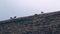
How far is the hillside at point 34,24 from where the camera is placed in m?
8.43

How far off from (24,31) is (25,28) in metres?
0.19

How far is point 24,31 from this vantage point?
9383 mm

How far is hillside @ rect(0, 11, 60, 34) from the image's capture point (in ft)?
27.7

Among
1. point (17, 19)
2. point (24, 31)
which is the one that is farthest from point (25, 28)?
point (17, 19)

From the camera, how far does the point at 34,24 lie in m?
9.11

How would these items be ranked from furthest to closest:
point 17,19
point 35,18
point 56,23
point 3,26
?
point 3,26 < point 17,19 < point 35,18 < point 56,23

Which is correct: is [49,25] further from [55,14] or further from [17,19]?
[17,19]

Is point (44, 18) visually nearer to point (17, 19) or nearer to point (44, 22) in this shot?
point (44, 22)

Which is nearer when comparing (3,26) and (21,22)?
(21,22)

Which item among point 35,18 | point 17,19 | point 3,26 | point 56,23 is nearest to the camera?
point 56,23

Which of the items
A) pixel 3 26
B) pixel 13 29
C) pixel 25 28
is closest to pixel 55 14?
pixel 25 28

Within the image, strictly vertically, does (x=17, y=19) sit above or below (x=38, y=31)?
above

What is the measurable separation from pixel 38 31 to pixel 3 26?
2771mm

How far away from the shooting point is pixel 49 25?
8.54m
